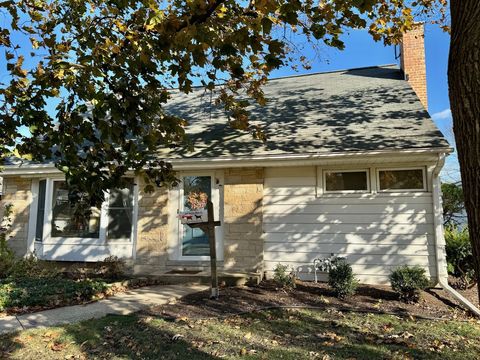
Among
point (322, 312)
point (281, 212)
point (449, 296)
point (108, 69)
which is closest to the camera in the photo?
point (108, 69)

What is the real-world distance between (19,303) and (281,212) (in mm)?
5233

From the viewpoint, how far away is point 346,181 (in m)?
8.78

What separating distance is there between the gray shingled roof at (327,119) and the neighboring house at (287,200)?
0.16 ft

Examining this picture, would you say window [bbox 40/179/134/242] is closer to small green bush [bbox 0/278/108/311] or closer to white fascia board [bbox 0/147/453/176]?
white fascia board [bbox 0/147/453/176]

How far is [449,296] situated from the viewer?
7375mm

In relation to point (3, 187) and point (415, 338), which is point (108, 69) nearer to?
point (415, 338)

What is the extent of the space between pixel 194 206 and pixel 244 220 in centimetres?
129

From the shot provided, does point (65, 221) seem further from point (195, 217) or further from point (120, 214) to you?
point (195, 217)

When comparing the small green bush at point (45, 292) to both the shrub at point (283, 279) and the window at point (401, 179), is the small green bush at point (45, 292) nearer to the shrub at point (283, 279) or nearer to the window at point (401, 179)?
the shrub at point (283, 279)

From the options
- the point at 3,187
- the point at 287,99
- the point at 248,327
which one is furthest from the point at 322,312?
the point at 3,187

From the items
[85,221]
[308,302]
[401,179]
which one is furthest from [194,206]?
[401,179]

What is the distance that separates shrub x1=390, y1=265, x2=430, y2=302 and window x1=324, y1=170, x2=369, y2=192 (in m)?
2.24

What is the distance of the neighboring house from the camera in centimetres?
825

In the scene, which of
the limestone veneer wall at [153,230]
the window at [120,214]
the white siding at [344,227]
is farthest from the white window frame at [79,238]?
the white siding at [344,227]
